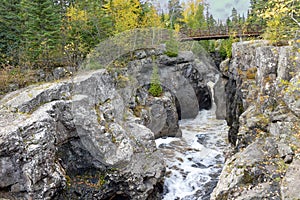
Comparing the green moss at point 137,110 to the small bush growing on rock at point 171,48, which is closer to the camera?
the green moss at point 137,110

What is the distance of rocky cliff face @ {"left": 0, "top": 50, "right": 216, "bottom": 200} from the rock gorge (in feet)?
0.12

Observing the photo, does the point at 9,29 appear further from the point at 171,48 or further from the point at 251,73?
the point at 251,73

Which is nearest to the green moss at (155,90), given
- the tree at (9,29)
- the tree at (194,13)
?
the tree at (9,29)

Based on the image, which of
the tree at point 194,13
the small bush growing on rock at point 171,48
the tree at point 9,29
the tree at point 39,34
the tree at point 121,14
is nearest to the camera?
the tree at point 39,34

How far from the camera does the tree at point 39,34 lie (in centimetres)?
1653

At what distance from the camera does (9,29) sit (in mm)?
18312

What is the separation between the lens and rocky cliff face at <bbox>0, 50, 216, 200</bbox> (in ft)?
29.7

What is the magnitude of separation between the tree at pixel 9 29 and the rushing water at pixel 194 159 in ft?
39.1

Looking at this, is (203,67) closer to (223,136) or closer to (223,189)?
(223,136)

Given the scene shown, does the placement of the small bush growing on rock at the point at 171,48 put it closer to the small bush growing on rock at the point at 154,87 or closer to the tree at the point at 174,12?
the small bush growing on rock at the point at 154,87

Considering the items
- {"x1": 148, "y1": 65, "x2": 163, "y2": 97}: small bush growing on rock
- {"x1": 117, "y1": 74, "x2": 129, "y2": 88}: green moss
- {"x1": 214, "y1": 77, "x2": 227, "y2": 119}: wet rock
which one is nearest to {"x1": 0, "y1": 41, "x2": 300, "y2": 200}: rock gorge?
{"x1": 117, "y1": 74, "x2": 129, "y2": 88}: green moss

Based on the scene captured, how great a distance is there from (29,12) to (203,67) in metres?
20.3

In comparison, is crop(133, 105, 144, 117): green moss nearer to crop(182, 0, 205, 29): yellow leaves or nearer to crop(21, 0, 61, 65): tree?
crop(21, 0, 61, 65): tree

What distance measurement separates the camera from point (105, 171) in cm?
1146
